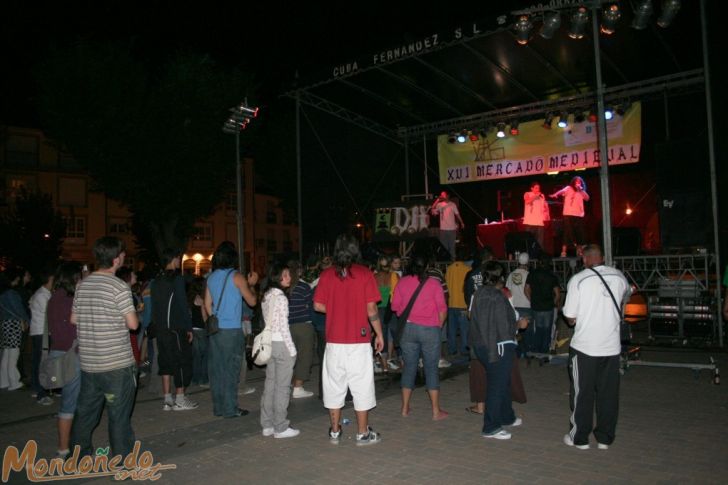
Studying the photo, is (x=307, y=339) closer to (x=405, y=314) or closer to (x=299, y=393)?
(x=299, y=393)

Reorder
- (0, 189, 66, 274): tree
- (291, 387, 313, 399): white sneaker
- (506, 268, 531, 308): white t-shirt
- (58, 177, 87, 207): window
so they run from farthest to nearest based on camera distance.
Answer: (58, 177, 87, 207): window, (0, 189, 66, 274): tree, (506, 268, 531, 308): white t-shirt, (291, 387, 313, 399): white sneaker

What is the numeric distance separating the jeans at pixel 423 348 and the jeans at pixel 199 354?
3300 millimetres

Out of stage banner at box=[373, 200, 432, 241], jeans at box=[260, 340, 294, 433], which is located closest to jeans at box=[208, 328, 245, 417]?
jeans at box=[260, 340, 294, 433]

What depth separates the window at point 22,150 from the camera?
39.2 m

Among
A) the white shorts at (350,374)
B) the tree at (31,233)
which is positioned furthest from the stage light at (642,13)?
the tree at (31,233)

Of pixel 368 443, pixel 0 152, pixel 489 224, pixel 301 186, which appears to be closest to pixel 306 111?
pixel 301 186

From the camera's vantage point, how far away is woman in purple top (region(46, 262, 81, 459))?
16.7 ft

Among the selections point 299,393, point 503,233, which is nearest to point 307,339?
point 299,393

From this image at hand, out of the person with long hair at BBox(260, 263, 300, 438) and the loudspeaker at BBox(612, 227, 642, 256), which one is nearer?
the person with long hair at BBox(260, 263, 300, 438)

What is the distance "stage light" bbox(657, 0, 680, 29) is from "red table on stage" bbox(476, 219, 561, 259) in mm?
6081

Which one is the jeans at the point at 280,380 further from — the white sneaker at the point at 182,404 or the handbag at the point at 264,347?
the white sneaker at the point at 182,404

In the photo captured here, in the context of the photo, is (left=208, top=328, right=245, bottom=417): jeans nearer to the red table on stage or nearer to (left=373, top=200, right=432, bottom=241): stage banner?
(left=373, top=200, right=432, bottom=241): stage banner

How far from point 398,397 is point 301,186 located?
7915 millimetres

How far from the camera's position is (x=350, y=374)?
5152mm
